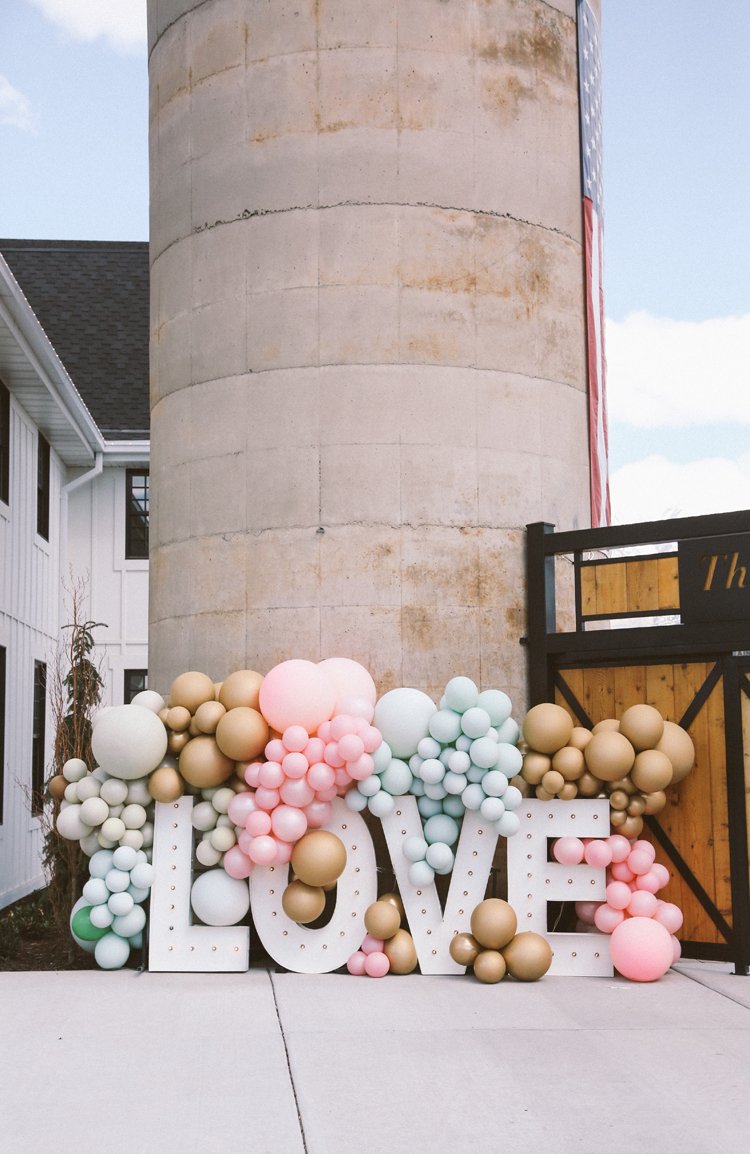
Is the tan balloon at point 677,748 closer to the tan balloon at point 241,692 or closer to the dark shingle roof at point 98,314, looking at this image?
the tan balloon at point 241,692

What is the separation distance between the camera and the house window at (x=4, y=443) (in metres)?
15.2

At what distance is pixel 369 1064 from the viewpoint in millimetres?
6777

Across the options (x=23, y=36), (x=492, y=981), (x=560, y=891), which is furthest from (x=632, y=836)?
(x=23, y=36)

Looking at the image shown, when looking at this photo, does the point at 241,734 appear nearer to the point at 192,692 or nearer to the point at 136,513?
the point at 192,692

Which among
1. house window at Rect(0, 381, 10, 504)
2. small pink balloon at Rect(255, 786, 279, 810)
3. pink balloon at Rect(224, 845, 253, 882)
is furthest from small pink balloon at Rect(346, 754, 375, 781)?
house window at Rect(0, 381, 10, 504)

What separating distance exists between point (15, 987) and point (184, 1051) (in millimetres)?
2280

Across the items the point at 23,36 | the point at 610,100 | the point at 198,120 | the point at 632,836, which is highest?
the point at 23,36

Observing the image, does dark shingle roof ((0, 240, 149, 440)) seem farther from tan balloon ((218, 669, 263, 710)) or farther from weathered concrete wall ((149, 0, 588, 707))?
tan balloon ((218, 669, 263, 710))

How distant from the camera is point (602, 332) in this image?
12.3 meters

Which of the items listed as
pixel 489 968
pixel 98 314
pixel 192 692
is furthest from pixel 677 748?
pixel 98 314

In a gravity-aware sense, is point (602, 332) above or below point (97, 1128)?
above

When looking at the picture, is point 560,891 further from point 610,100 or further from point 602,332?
point 610,100

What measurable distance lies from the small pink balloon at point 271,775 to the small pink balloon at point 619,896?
2.33 metres

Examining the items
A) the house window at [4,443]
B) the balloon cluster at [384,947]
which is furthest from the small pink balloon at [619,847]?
the house window at [4,443]
